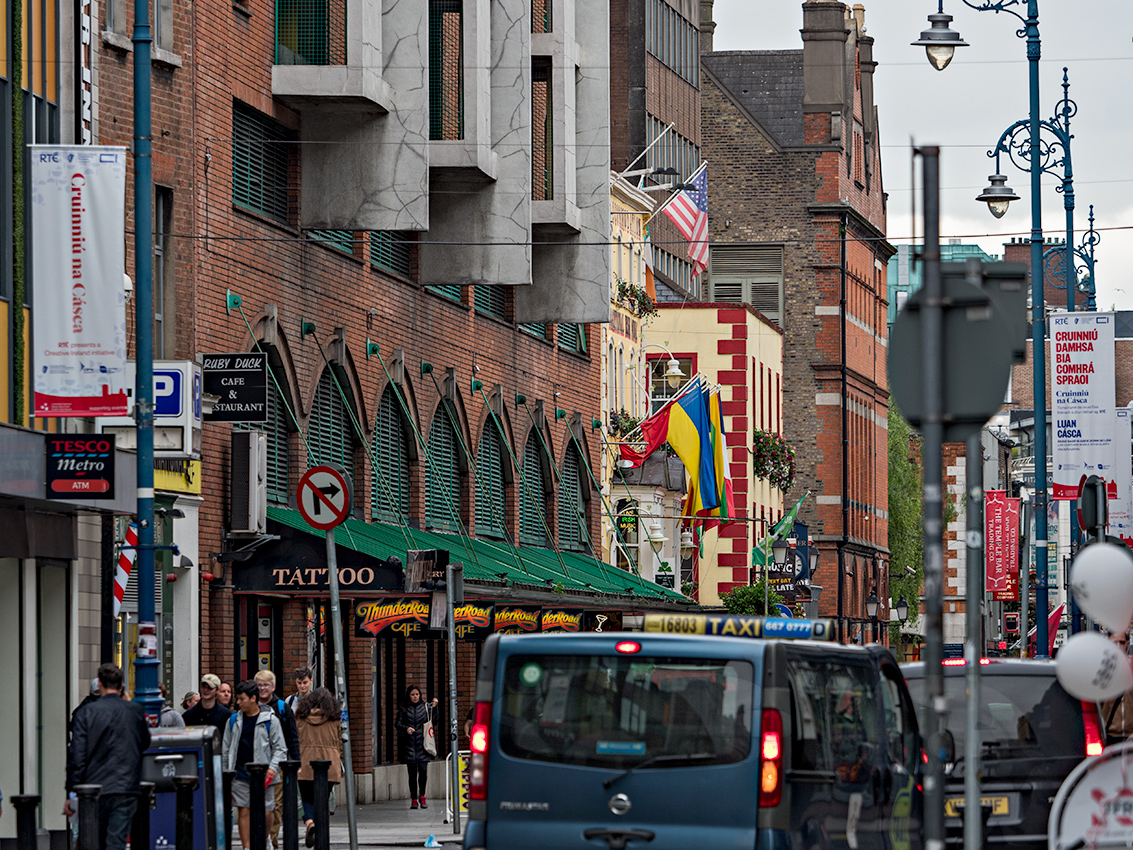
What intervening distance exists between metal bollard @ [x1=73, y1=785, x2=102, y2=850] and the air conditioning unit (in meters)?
13.2

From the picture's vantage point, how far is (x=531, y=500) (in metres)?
43.3

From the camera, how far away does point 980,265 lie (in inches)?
376

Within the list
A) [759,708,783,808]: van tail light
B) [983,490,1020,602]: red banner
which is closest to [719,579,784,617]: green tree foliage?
[983,490,1020,602]: red banner

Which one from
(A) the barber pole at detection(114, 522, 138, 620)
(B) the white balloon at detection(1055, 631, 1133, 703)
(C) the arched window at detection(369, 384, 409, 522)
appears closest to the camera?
(B) the white balloon at detection(1055, 631, 1133, 703)

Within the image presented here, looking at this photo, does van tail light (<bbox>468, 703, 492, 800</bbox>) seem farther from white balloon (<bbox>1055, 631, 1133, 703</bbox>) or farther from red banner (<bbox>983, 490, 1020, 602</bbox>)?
red banner (<bbox>983, 490, 1020, 602</bbox>)

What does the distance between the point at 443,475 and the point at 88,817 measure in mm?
23371

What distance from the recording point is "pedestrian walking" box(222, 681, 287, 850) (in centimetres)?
2030

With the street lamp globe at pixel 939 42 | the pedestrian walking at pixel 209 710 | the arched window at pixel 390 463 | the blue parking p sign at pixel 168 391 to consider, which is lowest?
the pedestrian walking at pixel 209 710

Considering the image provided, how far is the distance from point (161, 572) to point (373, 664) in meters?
7.79

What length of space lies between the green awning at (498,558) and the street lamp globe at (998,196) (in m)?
9.10

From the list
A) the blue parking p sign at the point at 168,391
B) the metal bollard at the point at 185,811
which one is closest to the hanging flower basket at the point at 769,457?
the blue parking p sign at the point at 168,391

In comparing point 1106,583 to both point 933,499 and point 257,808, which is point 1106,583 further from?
point 257,808

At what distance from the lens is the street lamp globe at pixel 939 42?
32656 mm

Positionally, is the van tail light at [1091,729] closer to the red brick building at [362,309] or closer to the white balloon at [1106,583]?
the white balloon at [1106,583]
